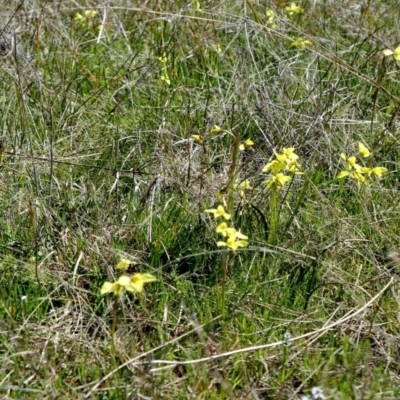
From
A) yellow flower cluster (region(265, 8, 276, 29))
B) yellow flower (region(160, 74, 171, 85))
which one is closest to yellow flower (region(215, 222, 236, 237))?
yellow flower (region(160, 74, 171, 85))

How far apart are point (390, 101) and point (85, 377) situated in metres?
1.58

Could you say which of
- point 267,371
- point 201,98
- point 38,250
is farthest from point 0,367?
point 201,98

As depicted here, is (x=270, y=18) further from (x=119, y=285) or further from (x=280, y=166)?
(x=119, y=285)

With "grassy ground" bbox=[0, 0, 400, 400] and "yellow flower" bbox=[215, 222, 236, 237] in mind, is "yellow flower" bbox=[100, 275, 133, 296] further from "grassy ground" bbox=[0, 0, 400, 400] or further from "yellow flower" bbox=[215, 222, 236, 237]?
"yellow flower" bbox=[215, 222, 236, 237]

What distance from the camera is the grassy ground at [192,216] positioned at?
1682 millimetres

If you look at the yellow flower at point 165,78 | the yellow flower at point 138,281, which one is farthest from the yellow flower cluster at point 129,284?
the yellow flower at point 165,78

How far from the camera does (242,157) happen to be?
248 cm

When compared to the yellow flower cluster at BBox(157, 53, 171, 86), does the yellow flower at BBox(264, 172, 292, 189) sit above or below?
above

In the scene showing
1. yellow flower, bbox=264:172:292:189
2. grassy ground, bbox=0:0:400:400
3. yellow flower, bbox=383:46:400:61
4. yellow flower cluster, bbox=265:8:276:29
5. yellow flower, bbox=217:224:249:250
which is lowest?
grassy ground, bbox=0:0:400:400

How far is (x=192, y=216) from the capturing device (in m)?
2.09

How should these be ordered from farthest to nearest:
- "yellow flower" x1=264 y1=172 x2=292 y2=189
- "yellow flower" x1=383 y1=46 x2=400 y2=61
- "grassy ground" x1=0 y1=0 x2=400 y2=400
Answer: "yellow flower" x1=383 y1=46 x2=400 y2=61, "yellow flower" x1=264 y1=172 x2=292 y2=189, "grassy ground" x1=0 y1=0 x2=400 y2=400

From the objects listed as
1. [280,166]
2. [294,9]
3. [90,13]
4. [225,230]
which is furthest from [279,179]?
[90,13]

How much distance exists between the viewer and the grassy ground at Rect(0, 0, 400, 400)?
1682mm

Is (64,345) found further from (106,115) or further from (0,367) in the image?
(106,115)
